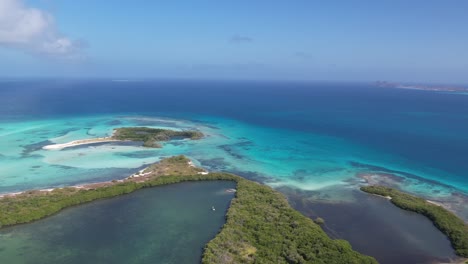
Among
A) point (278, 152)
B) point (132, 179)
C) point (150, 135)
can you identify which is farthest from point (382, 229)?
point (150, 135)

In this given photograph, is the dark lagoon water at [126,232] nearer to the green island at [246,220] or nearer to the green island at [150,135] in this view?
the green island at [246,220]

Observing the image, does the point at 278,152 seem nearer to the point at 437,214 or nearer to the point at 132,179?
the point at 132,179

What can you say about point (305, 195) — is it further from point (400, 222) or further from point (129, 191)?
point (129, 191)

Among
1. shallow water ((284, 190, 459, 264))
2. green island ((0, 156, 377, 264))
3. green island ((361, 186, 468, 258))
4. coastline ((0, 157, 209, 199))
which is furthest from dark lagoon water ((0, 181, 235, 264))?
green island ((361, 186, 468, 258))

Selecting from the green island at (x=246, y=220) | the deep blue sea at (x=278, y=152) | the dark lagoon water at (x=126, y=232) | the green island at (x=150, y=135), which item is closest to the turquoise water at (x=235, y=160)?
the deep blue sea at (x=278, y=152)

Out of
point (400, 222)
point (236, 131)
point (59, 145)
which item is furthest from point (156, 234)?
point (236, 131)
